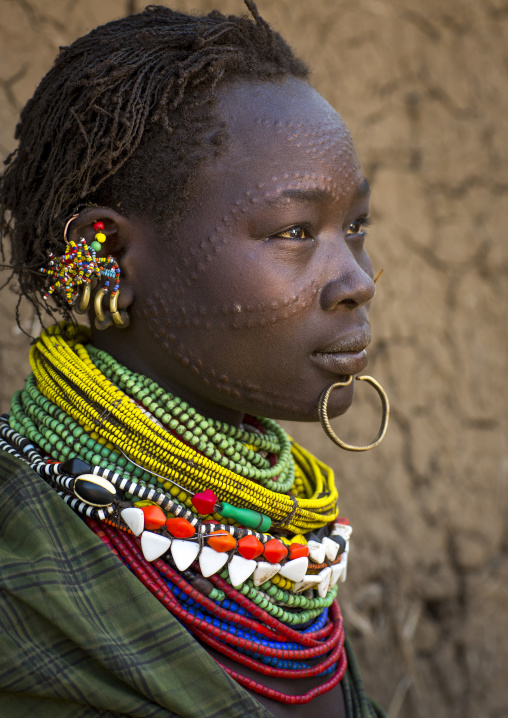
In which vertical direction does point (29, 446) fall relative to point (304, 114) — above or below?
below

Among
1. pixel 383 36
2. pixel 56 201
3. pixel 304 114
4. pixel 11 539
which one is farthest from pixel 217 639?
pixel 383 36

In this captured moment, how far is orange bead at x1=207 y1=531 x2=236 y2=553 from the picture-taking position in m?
1.33

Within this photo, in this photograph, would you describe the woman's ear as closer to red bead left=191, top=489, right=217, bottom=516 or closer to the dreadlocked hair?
the dreadlocked hair

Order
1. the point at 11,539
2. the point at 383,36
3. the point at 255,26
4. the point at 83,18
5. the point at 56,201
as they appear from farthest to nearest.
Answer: the point at 383,36 < the point at 83,18 < the point at 255,26 < the point at 56,201 < the point at 11,539

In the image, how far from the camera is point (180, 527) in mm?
1317

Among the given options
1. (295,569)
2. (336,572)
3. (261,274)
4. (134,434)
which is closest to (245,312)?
(261,274)

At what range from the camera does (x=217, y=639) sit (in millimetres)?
1354

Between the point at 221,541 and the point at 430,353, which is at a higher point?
the point at 221,541

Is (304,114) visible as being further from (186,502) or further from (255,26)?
A: (186,502)

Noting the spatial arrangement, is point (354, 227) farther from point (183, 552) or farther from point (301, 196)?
point (183, 552)

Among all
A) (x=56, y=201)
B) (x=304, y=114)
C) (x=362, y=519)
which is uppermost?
(x=304, y=114)

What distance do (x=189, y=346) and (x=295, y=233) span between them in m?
0.30

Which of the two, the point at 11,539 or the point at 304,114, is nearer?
the point at 11,539

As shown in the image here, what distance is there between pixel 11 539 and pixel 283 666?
565mm
